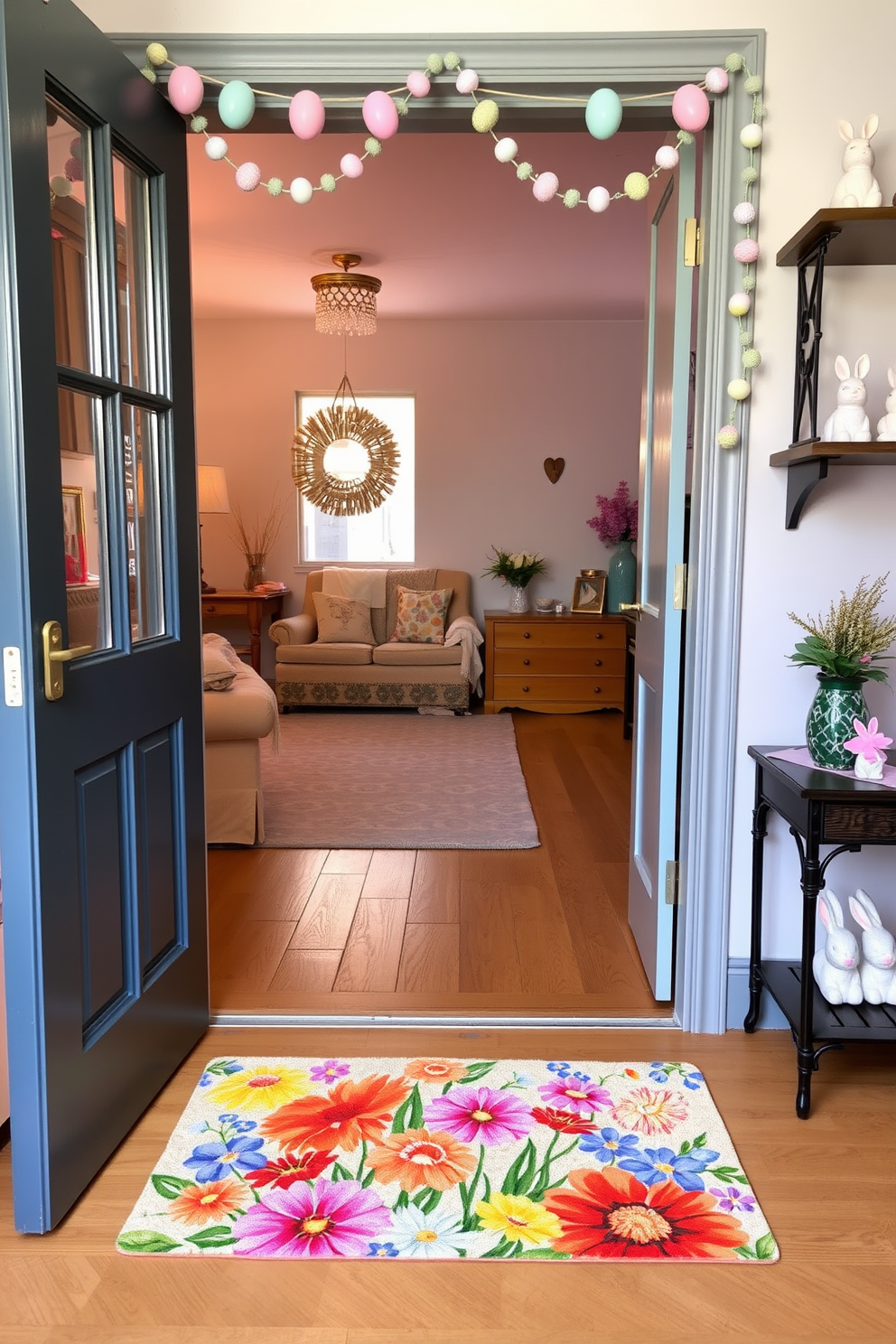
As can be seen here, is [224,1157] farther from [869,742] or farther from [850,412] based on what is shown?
[850,412]

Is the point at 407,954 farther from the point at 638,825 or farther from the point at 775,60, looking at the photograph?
the point at 775,60

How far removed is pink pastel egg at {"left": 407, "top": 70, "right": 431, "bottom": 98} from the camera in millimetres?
2215

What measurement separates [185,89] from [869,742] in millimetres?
1989

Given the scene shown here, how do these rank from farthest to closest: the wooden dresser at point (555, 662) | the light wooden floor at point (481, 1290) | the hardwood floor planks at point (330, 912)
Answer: the wooden dresser at point (555, 662) → the hardwood floor planks at point (330, 912) → the light wooden floor at point (481, 1290)

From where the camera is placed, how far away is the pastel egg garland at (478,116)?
2184 mm

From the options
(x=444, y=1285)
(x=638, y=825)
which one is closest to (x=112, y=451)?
(x=444, y=1285)

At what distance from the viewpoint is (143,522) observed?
2191mm

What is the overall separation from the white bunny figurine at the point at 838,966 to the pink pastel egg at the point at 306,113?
79.4 inches

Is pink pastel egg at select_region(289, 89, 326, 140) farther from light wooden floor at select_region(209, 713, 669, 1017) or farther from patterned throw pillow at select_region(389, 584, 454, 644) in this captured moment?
patterned throw pillow at select_region(389, 584, 454, 644)

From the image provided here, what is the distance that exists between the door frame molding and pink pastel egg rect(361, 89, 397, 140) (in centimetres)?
11

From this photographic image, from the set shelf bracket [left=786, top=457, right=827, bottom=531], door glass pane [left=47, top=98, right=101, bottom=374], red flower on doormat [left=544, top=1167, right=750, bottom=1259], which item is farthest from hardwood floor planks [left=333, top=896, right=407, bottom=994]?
door glass pane [left=47, top=98, right=101, bottom=374]

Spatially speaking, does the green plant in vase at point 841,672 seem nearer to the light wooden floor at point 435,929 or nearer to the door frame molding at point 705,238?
the door frame molding at point 705,238

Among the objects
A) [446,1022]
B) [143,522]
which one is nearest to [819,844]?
[446,1022]

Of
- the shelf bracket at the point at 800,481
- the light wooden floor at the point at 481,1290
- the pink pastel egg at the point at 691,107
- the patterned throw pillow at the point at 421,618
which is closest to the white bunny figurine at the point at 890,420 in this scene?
the shelf bracket at the point at 800,481
